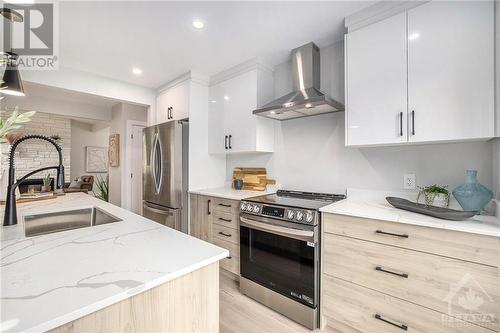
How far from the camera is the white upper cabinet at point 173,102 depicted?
2916 mm

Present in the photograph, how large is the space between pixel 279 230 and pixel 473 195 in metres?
1.26

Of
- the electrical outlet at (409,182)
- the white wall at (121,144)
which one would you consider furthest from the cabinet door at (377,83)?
the white wall at (121,144)

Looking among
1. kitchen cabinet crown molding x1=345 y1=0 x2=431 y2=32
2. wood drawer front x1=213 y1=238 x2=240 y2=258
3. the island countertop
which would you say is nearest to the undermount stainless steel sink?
the island countertop

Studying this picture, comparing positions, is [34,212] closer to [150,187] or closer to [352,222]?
[150,187]

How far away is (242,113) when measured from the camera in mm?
2615

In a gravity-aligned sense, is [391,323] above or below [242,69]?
below

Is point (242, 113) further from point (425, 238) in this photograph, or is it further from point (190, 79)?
point (425, 238)

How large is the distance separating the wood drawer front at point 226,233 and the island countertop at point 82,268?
1214 mm

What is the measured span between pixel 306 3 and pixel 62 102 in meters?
5.06

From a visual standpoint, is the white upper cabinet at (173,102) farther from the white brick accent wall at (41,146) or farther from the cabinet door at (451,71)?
the white brick accent wall at (41,146)

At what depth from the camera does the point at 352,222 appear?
4.99 feet

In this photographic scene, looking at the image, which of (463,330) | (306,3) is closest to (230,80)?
(306,3)

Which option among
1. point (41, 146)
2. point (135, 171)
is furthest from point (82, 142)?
point (135, 171)

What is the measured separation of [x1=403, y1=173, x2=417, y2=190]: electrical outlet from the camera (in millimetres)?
1776
